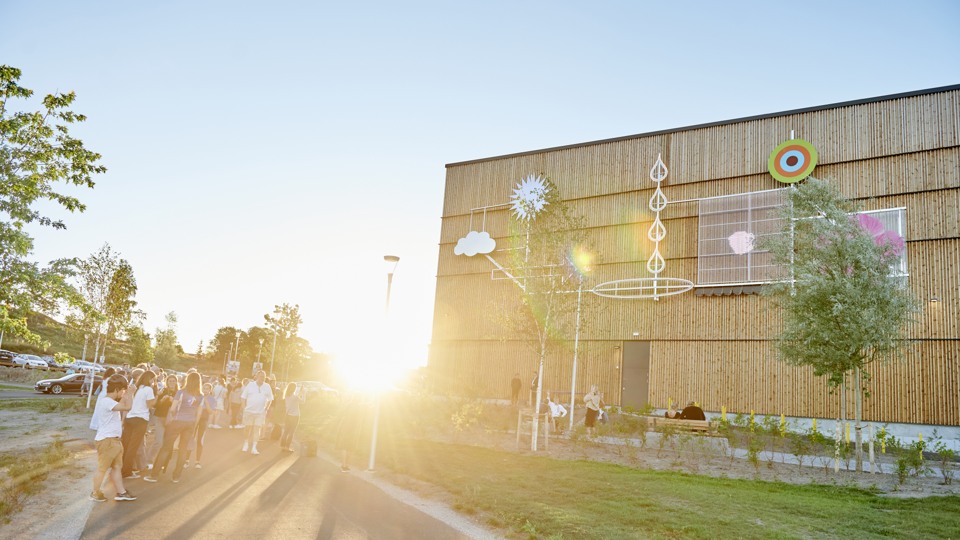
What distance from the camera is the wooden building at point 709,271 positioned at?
82.3ft

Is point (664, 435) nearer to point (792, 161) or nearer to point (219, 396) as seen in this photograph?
point (219, 396)

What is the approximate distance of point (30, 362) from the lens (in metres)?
53.6

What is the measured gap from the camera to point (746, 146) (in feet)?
99.6

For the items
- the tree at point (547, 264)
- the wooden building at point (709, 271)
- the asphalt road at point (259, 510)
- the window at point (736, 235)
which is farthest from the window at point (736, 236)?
the asphalt road at point (259, 510)

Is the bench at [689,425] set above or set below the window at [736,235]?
below

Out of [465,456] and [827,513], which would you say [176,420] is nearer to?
[465,456]

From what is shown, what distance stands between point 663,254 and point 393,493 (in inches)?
939

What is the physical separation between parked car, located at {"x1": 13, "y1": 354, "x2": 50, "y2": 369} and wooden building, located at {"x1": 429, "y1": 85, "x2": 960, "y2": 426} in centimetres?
3745

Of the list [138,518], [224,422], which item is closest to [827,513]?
[138,518]

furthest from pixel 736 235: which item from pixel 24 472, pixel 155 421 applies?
pixel 24 472

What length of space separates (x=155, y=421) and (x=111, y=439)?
2.64 metres

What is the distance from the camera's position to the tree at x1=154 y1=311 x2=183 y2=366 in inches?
3039

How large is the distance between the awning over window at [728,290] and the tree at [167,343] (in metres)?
68.0

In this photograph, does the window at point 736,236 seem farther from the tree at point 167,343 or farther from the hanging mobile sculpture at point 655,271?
the tree at point 167,343
